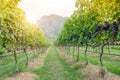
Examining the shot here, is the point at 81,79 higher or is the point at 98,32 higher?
the point at 98,32

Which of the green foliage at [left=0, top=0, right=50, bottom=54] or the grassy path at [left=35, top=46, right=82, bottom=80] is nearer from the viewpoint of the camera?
the green foliage at [left=0, top=0, right=50, bottom=54]

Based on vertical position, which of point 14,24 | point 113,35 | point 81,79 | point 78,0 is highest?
point 78,0

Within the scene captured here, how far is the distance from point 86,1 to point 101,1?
6.37 metres

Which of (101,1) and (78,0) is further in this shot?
(78,0)

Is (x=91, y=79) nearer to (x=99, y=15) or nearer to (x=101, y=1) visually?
(x=99, y=15)

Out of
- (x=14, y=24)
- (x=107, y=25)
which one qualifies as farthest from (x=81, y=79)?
(x=14, y=24)

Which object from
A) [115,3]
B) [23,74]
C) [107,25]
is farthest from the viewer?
[23,74]

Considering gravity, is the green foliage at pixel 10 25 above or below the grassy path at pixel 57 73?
above

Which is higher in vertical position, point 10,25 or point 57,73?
point 10,25

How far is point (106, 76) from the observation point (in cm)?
1622

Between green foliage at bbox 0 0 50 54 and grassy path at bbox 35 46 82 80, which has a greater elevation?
green foliage at bbox 0 0 50 54

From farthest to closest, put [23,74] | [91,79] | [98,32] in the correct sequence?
1. [23,74]
2. [91,79]
3. [98,32]

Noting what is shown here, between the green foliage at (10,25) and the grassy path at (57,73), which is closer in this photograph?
the green foliage at (10,25)

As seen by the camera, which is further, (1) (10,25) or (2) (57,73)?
(2) (57,73)
